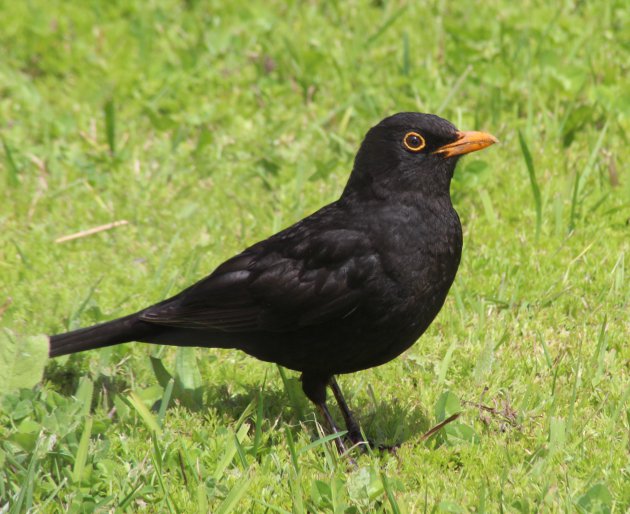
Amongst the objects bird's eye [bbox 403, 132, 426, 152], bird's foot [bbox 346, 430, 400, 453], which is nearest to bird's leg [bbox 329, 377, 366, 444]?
bird's foot [bbox 346, 430, 400, 453]

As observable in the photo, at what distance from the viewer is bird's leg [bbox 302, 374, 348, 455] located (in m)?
4.70

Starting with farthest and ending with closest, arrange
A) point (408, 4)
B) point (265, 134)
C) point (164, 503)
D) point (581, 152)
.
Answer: point (408, 4) → point (265, 134) → point (581, 152) → point (164, 503)

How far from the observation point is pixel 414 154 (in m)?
4.74

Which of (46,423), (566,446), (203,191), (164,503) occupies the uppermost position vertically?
(203,191)

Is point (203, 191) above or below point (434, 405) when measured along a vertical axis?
above

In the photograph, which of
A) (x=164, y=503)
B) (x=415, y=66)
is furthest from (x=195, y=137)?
(x=164, y=503)

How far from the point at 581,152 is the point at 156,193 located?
266 cm

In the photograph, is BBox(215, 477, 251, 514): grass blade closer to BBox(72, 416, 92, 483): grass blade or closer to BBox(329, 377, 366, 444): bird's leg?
BBox(72, 416, 92, 483): grass blade

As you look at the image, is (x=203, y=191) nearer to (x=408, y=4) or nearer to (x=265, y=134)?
(x=265, y=134)

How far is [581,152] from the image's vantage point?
674 cm

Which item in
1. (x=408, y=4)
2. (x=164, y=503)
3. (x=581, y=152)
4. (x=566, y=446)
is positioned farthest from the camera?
(x=408, y=4)

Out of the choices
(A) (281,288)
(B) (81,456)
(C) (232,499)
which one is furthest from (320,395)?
(B) (81,456)

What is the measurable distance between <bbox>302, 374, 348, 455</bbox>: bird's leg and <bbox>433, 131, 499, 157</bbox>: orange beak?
1.11 metres

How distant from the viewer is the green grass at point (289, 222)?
13.9 ft
